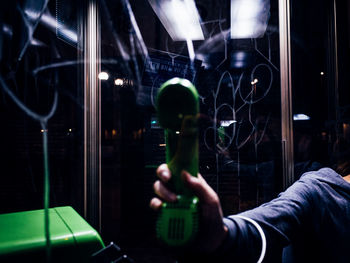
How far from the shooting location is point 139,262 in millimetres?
2453

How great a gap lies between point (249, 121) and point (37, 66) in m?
1.56

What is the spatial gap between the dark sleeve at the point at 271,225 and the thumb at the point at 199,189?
0.15 meters

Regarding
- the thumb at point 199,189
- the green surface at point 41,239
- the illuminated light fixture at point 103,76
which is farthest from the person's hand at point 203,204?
the illuminated light fixture at point 103,76

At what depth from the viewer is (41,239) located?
38.6 inches

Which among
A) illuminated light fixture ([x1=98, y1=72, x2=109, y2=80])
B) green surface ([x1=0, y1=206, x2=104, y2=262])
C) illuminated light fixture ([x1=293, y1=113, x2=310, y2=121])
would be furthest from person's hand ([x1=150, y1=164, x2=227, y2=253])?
illuminated light fixture ([x1=98, y1=72, x2=109, y2=80])

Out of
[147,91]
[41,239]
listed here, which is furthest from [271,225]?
A: [147,91]

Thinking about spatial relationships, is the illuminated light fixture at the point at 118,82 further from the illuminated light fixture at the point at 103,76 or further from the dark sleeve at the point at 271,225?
the dark sleeve at the point at 271,225

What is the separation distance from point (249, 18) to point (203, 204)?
1.79 metres

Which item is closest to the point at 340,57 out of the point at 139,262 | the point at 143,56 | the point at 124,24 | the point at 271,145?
the point at 271,145

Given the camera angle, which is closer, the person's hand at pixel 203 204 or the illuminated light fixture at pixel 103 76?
the person's hand at pixel 203 204

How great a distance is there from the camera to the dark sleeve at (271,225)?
679 mm

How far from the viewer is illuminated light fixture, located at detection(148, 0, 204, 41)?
80.5 inches

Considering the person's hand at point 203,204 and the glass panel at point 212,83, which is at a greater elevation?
the glass panel at point 212,83

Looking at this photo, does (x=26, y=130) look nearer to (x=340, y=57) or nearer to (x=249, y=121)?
(x=249, y=121)
